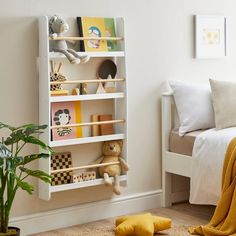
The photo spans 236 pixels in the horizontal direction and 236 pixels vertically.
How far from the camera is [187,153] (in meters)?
4.23

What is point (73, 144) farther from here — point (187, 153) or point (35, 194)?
point (187, 153)

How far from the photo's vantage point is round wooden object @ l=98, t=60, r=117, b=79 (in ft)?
13.3

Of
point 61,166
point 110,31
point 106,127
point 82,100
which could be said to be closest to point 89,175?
point 61,166

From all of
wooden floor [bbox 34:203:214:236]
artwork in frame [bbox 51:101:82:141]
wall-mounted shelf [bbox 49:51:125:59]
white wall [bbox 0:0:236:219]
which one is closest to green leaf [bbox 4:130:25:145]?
white wall [bbox 0:0:236:219]

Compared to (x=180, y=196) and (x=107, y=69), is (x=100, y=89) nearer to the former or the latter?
(x=107, y=69)

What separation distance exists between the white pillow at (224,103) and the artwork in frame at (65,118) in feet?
3.19

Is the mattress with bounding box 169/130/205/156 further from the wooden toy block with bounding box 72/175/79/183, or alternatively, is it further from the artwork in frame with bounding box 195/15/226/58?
the wooden toy block with bounding box 72/175/79/183

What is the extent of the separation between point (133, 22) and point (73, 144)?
3.24ft

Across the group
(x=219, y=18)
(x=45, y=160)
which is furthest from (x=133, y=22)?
(x=45, y=160)

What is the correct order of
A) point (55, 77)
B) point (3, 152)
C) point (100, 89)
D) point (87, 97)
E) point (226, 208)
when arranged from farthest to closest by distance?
point (100, 89) → point (87, 97) → point (55, 77) → point (226, 208) → point (3, 152)

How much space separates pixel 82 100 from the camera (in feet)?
12.8

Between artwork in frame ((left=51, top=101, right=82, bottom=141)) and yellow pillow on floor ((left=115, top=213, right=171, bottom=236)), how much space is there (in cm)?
65

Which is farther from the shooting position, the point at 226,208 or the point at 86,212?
the point at 86,212

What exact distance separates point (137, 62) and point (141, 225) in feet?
3.96
